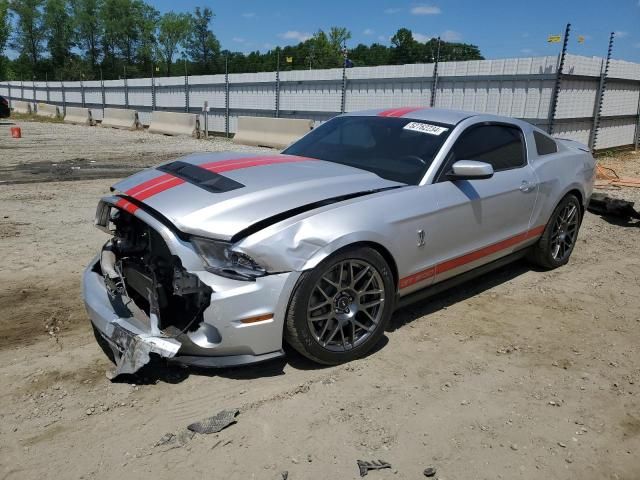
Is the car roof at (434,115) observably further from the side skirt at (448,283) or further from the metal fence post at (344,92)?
the metal fence post at (344,92)

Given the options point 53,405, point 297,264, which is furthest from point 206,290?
point 53,405

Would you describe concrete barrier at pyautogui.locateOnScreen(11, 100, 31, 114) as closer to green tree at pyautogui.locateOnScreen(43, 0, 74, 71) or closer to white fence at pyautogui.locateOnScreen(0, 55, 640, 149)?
white fence at pyautogui.locateOnScreen(0, 55, 640, 149)

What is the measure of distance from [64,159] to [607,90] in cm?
1453

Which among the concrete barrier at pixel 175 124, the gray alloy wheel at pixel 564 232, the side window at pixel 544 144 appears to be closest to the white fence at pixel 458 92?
the concrete barrier at pixel 175 124

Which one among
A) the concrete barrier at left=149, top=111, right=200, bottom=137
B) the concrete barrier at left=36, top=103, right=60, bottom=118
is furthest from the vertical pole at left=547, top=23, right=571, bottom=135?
the concrete barrier at left=36, top=103, right=60, bottom=118

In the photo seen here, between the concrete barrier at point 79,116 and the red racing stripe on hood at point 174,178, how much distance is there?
2777 cm

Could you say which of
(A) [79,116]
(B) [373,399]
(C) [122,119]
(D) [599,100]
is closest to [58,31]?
(A) [79,116]

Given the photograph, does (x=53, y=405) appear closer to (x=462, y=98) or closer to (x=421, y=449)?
(x=421, y=449)

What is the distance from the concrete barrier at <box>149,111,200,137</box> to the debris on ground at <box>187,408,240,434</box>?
19.4m

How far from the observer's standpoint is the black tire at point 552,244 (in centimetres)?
501

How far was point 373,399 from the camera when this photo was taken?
2.97 metres

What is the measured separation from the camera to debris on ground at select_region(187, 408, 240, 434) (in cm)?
265

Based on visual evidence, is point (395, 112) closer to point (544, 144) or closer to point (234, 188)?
point (544, 144)

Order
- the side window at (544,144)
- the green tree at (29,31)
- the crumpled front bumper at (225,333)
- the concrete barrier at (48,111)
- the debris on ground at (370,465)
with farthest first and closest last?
1. the green tree at (29,31)
2. the concrete barrier at (48,111)
3. the side window at (544,144)
4. the crumpled front bumper at (225,333)
5. the debris on ground at (370,465)
